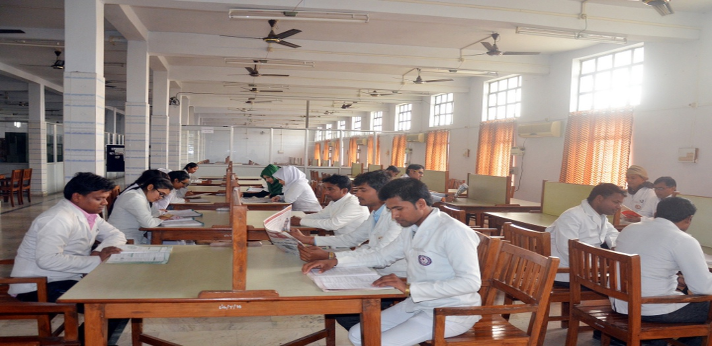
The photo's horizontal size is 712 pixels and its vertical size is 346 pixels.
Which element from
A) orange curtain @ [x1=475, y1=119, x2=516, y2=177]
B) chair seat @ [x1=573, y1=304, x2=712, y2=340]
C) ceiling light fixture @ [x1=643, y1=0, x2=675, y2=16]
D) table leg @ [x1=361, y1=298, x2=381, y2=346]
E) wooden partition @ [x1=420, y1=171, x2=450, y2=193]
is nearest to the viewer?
table leg @ [x1=361, y1=298, x2=381, y2=346]

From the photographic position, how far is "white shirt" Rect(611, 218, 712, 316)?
2.33 metres

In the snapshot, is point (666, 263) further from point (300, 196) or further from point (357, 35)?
point (357, 35)

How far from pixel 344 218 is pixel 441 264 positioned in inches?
63.2

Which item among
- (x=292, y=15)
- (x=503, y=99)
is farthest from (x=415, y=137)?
(x=292, y=15)

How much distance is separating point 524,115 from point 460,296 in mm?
8371

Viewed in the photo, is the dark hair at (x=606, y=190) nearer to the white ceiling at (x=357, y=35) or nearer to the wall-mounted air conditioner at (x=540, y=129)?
the white ceiling at (x=357, y=35)

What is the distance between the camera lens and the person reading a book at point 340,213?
357 cm

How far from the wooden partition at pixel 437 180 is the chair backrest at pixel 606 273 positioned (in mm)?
5099

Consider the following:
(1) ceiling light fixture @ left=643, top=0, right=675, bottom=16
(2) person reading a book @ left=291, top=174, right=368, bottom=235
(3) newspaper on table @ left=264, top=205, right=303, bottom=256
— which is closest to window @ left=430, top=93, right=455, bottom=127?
(1) ceiling light fixture @ left=643, top=0, right=675, bottom=16

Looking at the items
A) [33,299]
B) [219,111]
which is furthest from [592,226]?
[219,111]

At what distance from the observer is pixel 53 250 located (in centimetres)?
229

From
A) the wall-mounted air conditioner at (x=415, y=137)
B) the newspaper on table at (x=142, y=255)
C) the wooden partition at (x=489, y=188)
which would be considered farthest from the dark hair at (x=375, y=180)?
the wall-mounted air conditioner at (x=415, y=137)

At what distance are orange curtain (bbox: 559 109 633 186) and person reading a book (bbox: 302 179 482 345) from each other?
20.8 ft

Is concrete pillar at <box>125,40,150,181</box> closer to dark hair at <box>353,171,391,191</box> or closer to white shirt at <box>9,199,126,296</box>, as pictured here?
white shirt at <box>9,199,126,296</box>
